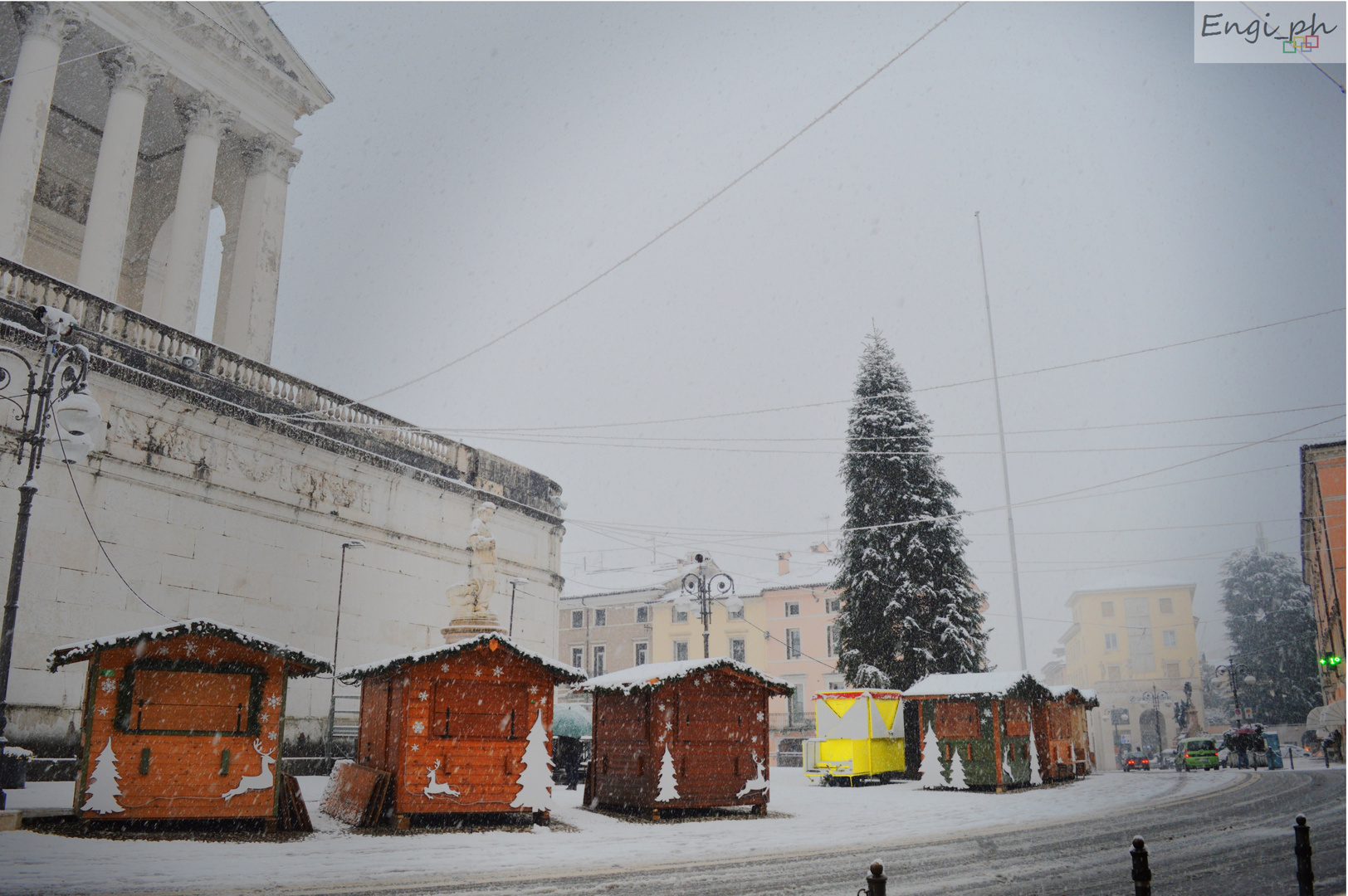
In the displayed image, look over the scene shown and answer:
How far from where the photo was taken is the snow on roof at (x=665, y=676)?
16047 mm

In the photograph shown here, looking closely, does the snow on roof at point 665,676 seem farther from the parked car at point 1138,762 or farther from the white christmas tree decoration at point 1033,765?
the parked car at point 1138,762

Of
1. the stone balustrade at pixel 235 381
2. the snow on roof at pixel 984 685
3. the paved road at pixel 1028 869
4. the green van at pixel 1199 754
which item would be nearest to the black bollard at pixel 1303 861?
the paved road at pixel 1028 869

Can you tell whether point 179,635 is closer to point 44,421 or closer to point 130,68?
point 44,421

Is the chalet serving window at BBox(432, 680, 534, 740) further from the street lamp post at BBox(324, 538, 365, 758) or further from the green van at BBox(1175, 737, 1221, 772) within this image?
the green van at BBox(1175, 737, 1221, 772)

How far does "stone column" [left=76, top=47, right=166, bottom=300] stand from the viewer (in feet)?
77.3

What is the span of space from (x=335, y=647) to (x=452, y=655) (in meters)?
10.6

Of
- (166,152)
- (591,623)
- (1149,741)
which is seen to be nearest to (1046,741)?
(166,152)

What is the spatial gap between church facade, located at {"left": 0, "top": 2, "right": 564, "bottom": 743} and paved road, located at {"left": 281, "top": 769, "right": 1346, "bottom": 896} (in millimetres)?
13134

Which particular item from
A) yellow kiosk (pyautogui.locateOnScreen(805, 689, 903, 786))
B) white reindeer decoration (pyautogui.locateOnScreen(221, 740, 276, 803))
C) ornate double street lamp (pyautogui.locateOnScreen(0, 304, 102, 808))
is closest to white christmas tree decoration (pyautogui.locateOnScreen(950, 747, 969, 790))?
yellow kiosk (pyautogui.locateOnScreen(805, 689, 903, 786))

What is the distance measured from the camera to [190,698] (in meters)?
12.2

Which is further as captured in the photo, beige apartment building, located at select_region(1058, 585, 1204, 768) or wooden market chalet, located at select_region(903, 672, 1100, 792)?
beige apartment building, located at select_region(1058, 585, 1204, 768)

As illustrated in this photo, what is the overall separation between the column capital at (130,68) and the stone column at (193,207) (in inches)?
69.0

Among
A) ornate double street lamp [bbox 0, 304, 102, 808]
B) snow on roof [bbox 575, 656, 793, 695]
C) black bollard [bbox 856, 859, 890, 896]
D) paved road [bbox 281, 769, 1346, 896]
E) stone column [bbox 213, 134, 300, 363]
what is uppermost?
stone column [bbox 213, 134, 300, 363]

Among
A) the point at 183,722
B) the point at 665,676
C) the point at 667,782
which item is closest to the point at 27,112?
the point at 183,722
